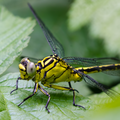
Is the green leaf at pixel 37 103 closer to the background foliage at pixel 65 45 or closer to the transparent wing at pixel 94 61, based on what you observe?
the background foliage at pixel 65 45

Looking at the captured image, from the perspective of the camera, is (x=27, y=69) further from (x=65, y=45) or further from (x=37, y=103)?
(x=65, y=45)

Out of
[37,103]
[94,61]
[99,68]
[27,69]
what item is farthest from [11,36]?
[99,68]

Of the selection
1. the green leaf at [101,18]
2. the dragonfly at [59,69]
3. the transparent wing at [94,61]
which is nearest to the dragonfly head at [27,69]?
the dragonfly at [59,69]

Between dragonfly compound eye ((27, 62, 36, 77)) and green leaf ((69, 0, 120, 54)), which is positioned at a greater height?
green leaf ((69, 0, 120, 54))

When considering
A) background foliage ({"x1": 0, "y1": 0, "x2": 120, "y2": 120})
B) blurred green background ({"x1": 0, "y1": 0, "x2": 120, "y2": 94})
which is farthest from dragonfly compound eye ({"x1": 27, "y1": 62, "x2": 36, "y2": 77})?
blurred green background ({"x1": 0, "y1": 0, "x2": 120, "y2": 94})

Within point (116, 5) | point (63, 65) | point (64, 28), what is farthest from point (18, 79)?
point (64, 28)

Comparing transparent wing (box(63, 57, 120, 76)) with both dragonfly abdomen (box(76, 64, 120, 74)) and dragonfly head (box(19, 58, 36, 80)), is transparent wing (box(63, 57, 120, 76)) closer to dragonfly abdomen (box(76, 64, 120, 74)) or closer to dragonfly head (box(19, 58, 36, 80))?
dragonfly abdomen (box(76, 64, 120, 74))

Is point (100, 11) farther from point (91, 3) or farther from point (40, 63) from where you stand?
point (40, 63)

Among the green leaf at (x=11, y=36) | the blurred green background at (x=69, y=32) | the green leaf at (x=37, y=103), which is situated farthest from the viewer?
the blurred green background at (x=69, y=32)
